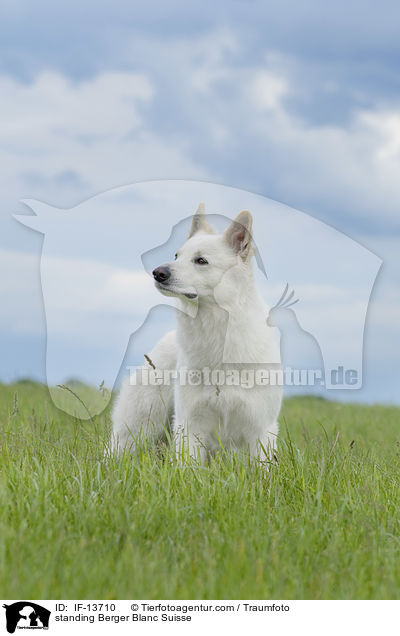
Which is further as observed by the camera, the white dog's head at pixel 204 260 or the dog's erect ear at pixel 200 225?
the dog's erect ear at pixel 200 225

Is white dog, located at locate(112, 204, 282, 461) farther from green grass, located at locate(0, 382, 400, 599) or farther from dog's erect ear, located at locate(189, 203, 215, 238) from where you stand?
green grass, located at locate(0, 382, 400, 599)

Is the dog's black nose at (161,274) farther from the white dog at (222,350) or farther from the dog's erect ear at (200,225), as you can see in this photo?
the dog's erect ear at (200,225)

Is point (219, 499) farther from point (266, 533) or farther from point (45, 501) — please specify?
point (45, 501)

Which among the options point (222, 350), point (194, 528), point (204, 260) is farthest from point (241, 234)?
point (194, 528)

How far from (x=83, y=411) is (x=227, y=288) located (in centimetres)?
154

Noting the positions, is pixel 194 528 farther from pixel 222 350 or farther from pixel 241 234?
pixel 241 234

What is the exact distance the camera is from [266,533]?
3.72m

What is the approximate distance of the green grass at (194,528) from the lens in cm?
309

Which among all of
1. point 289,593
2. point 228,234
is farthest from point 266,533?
point 228,234

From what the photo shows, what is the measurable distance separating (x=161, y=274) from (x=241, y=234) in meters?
0.77

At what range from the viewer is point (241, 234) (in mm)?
Answer: 4684

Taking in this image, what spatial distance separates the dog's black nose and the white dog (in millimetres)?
224

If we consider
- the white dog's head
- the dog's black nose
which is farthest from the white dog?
the dog's black nose

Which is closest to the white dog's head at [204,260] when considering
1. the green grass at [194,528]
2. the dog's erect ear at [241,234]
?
the dog's erect ear at [241,234]
